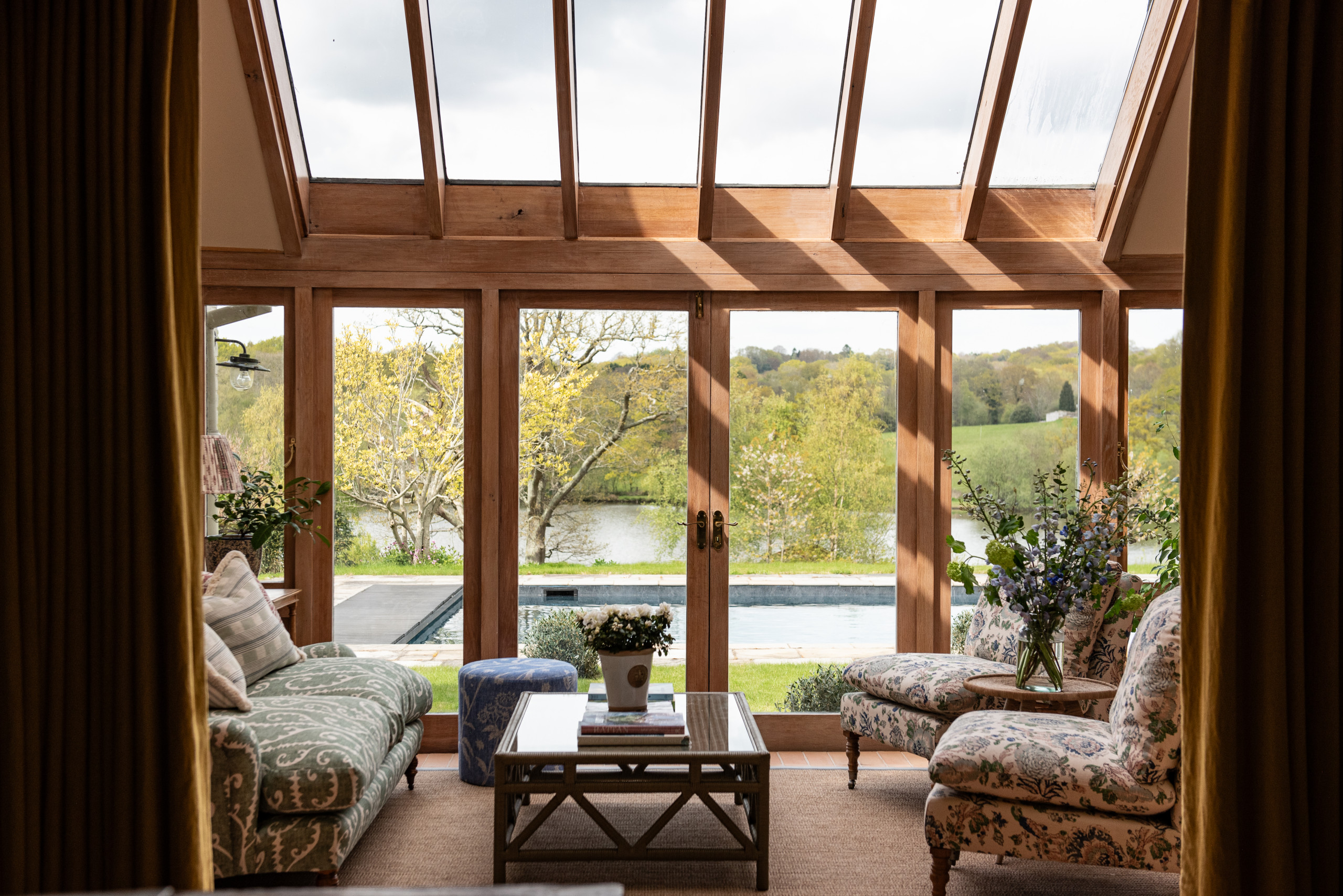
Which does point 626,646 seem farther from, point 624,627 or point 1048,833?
point 1048,833

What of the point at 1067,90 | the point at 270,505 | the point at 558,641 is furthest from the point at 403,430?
the point at 1067,90

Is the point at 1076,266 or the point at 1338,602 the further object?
the point at 1076,266

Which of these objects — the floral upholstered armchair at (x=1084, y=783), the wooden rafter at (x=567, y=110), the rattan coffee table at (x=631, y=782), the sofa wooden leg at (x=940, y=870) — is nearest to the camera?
the floral upholstered armchair at (x=1084, y=783)

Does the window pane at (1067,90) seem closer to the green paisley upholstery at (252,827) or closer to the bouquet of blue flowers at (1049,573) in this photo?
the bouquet of blue flowers at (1049,573)

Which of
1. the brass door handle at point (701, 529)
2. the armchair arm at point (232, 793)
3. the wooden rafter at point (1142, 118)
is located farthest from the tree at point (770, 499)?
the armchair arm at point (232, 793)

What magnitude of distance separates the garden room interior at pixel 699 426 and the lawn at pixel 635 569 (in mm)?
19

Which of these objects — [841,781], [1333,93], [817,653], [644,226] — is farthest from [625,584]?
[1333,93]

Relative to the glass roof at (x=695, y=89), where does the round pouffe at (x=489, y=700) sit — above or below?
below

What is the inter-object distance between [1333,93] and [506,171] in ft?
11.2

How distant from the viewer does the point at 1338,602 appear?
1895 millimetres

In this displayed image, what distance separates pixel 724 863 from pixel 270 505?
2.62m

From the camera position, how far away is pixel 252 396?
15.2 ft

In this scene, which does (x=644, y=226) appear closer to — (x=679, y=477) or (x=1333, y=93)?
(x=679, y=477)

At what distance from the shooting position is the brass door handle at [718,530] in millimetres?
4699
